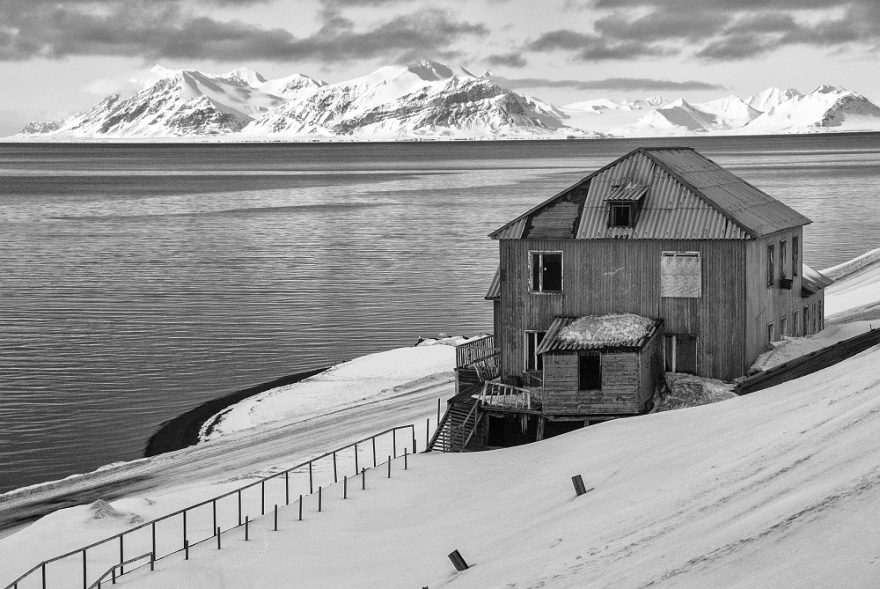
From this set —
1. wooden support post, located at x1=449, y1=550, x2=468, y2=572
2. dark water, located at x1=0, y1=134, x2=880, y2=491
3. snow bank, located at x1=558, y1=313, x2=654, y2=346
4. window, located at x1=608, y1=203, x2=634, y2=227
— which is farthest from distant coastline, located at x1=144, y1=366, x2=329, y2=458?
wooden support post, located at x1=449, y1=550, x2=468, y2=572

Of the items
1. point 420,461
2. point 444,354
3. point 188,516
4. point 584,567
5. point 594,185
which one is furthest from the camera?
point 444,354

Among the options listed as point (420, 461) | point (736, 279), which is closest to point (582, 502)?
point (420, 461)

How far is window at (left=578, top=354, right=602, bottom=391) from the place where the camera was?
124ft

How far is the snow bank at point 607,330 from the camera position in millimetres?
38219

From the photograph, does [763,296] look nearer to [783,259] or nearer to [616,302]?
[783,259]

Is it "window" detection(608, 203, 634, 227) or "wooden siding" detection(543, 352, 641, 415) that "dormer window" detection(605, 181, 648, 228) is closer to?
"window" detection(608, 203, 634, 227)

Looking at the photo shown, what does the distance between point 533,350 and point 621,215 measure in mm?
5043

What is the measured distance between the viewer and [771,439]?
27.7 m

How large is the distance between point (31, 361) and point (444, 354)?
1827 centimetres

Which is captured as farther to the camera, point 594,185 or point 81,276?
point 81,276

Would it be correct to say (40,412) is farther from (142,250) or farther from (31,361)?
(142,250)

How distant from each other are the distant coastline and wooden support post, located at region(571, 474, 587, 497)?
1803 cm

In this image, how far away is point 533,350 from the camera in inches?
1606

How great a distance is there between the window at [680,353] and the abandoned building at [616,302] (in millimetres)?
Answer: 31
